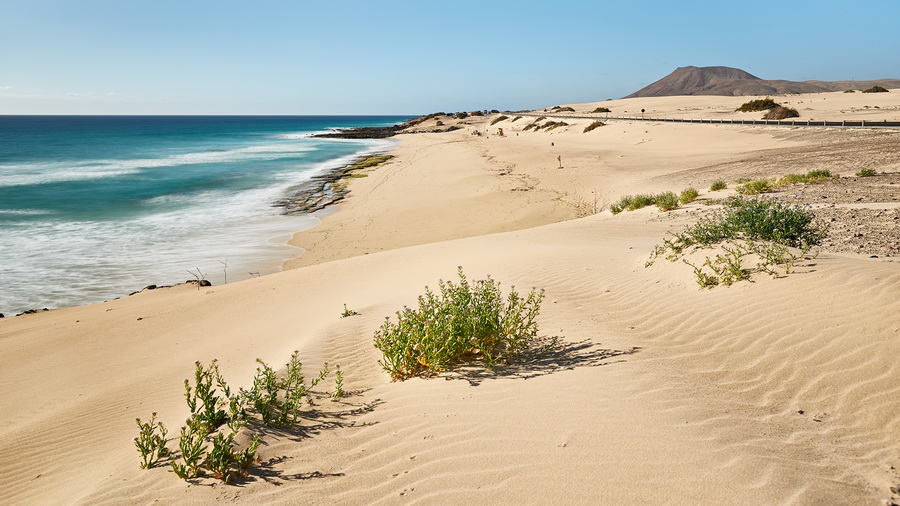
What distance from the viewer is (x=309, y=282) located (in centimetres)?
1034

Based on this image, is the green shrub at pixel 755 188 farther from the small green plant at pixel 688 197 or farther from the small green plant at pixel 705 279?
the small green plant at pixel 705 279

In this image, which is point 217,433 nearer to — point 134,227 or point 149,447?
point 149,447

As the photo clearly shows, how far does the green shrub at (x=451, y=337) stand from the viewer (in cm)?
470

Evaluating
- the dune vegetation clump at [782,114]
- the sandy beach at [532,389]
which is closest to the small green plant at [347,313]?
the sandy beach at [532,389]

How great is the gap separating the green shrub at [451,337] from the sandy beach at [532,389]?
172 millimetres

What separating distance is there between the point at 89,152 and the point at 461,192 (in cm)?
5571

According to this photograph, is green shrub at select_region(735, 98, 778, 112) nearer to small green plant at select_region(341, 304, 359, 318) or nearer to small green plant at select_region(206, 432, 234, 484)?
small green plant at select_region(341, 304, 359, 318)

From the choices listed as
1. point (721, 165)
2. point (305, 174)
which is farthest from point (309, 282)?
point (305, 174)

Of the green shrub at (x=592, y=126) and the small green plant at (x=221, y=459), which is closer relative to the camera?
the small green plant at (x=221, y=459)

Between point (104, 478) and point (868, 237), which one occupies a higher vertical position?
point (868, 237)

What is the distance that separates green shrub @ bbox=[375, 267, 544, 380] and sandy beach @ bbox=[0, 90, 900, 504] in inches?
6.8

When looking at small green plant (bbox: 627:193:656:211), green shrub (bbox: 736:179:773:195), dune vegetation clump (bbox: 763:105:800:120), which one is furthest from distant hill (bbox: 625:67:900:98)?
small green plant (bbox: 627:193:656:211)

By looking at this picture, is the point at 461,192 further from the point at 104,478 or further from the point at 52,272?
the point at 104,478

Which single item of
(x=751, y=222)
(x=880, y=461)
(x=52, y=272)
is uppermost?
(x=751, y=222)
